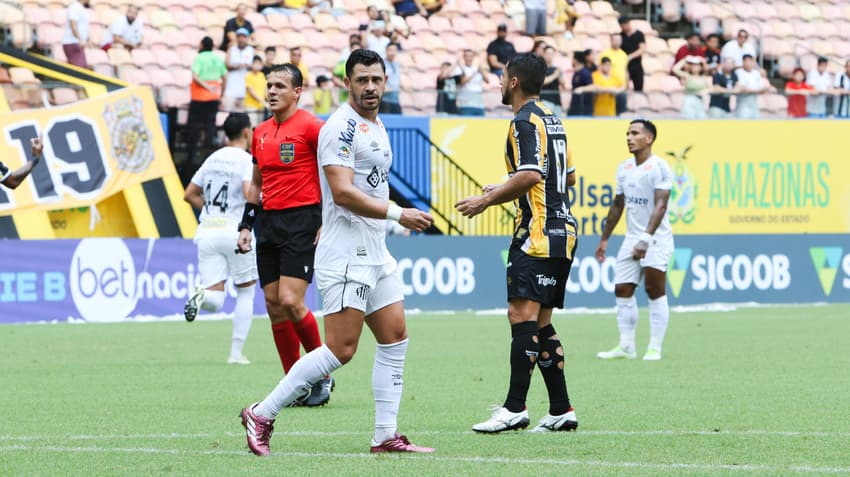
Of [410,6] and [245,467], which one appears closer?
[245,467]

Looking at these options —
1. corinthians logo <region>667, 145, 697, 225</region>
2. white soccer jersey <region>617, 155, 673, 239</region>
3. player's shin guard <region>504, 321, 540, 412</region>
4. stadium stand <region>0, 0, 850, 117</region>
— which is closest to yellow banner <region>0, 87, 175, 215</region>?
stadium stand <region>0, 0, 850, 117</region>

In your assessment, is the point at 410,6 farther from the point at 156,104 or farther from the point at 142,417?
the point at 142,417

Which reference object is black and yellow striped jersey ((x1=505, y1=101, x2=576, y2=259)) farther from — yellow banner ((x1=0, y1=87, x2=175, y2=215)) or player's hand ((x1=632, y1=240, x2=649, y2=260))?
yellow banner ((x1=0, y1=87, x2=175, y2=215))

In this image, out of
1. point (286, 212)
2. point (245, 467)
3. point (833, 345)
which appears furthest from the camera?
point (833, 345)

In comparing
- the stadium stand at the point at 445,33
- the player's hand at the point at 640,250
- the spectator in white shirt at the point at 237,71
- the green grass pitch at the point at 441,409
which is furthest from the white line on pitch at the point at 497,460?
the stadium stand at the point at 445,33

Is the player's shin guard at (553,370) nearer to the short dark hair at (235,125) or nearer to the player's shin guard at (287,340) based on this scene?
the player's shin guard at (287,340)

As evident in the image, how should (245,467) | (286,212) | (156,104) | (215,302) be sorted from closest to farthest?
(245,467) < (286,212) < (215,302) < (156,104)

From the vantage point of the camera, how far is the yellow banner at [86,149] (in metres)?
22.0

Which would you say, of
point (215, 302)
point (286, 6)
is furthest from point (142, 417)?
point (286, 6)

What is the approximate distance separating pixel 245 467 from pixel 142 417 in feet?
8.77

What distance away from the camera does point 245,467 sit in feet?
24.9

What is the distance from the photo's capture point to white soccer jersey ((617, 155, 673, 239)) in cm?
1505

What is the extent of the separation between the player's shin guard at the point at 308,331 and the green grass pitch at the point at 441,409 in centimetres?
48

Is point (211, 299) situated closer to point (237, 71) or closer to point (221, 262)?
point (221, 262)
